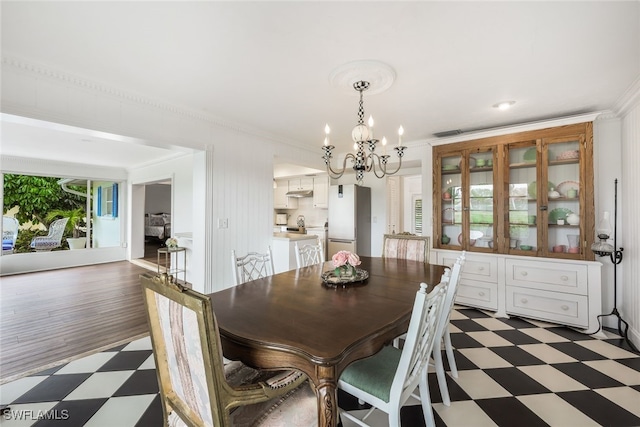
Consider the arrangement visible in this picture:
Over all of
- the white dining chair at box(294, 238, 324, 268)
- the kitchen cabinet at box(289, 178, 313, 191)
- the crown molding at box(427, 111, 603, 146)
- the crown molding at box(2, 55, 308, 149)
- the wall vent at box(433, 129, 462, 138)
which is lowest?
the white dining chair at box(294, 238, 324, 268)

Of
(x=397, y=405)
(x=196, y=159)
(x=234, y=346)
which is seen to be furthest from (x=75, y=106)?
(x=397, y=405)

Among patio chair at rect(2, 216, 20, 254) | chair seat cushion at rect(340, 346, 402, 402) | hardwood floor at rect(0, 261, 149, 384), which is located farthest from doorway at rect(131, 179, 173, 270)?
chair seat cushion at rect(340, 346, 402, 402)

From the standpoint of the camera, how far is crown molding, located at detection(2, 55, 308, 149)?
6.28ft

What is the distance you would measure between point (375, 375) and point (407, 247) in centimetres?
187

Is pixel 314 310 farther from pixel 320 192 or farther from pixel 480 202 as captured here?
pixel 320 192

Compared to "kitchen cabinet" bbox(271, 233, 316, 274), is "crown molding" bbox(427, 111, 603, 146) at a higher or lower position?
higher

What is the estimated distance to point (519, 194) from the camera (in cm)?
331

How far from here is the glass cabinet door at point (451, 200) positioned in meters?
3.68

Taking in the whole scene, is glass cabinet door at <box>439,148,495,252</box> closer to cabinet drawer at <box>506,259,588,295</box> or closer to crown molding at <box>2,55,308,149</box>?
cabinet drawer at <box>506,259,588,295</box>

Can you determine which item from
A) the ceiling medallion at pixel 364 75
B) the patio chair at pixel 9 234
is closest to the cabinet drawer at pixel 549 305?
the ceiling medallion at pixel 364 75

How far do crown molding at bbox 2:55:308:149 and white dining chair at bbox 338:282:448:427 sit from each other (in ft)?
9.22

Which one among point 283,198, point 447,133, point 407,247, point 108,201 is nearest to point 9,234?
point 108,201

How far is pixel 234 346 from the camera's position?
3.81 feet

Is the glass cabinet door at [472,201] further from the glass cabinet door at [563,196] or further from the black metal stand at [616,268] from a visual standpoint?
the black metal stand at [616,268]
